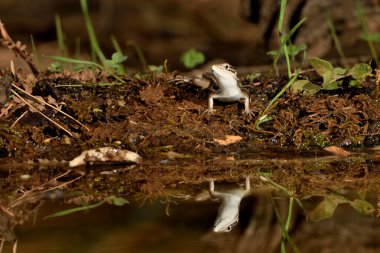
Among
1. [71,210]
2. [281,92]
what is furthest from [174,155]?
[71,210]

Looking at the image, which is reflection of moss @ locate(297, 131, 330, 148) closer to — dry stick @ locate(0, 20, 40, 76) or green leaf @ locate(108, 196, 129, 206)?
green leaf @ locate(108, 196, 129, 206)

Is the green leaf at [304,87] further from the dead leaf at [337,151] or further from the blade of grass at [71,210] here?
the blade of grass at [71,210]

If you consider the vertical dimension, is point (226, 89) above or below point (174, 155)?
above

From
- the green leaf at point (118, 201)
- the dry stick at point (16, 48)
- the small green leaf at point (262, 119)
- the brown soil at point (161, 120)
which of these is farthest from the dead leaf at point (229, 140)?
the dry stick at point (16, 48)

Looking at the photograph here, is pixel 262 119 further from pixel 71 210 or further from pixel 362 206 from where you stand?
pixel 71 210

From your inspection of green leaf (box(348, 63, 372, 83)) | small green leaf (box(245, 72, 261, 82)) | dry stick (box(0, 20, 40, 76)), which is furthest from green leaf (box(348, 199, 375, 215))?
dry stick (box(0, 20, 40, 76))

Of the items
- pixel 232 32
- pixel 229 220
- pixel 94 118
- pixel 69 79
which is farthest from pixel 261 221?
pixel 232 32
